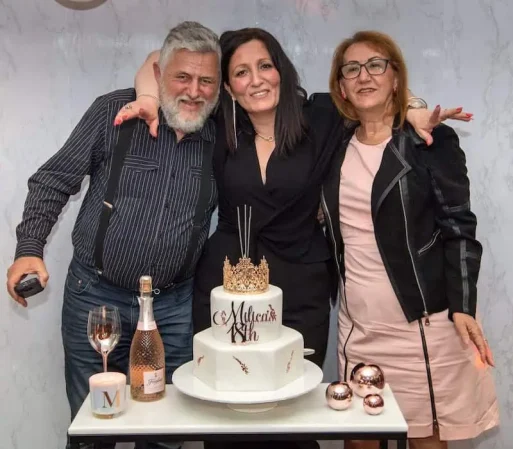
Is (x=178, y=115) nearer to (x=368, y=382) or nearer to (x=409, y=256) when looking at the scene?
(x=409, y=256)

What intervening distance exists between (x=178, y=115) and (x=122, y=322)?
67 centimetres

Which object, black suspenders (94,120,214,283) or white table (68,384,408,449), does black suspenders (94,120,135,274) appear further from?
white table (68,384,408,449)

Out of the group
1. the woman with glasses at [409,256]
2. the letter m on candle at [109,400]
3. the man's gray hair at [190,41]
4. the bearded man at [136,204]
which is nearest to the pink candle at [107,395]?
the letter m on candle at [109,400]

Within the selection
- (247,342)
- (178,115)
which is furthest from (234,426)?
(178,115)

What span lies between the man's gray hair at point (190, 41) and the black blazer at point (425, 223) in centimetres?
65

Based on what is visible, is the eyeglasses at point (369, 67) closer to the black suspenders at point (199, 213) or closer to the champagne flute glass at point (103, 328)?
the black suspenders at point (199, 213)

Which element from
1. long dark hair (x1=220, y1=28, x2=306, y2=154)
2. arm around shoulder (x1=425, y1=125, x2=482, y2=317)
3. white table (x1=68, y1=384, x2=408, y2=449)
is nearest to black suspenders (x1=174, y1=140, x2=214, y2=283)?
long dark hair (x1=220, y1=28, x2=306, y2=154)

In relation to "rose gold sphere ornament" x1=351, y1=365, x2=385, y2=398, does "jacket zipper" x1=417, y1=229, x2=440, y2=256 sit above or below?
above

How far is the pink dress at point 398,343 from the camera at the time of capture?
194 cm

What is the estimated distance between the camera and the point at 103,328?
5.23 ft

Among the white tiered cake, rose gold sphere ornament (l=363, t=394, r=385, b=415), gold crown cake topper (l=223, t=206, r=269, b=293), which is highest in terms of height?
gold crown cake topper (l=223, t=206, r=269, b=293)

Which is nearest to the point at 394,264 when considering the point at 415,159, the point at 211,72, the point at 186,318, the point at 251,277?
the point at 415,159

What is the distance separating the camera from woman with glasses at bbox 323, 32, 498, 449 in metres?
1.92

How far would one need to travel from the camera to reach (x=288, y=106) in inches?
81.2
